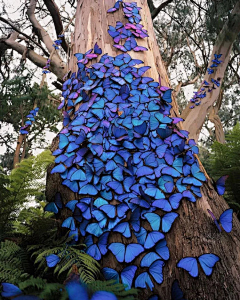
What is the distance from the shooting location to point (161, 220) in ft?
3.34

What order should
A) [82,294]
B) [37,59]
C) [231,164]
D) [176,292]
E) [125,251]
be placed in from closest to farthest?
1. [82,294]
2. [176,292]
3. [125,251]
4. [231,164]
5. [37,59]

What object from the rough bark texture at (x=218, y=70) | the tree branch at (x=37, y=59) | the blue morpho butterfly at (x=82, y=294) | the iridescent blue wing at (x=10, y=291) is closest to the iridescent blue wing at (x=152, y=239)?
the blue morpho butterfly at (x=82, y=294)

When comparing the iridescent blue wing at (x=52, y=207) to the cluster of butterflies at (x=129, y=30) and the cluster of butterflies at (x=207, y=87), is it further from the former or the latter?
the cluster of butterflies at (x=207, y=87)

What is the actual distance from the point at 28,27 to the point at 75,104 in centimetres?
549

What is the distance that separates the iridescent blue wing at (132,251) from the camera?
951mm

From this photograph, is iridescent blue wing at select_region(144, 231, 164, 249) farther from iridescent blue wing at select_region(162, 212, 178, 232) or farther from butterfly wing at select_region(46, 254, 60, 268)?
butterfly wing at select_region(46, 254, 60, 268)

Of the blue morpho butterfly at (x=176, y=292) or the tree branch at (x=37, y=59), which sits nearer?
the blue morpho butterfly at (x=176, y=292)

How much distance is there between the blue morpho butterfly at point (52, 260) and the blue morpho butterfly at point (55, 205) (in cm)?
27

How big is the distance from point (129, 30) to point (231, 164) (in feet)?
3.41

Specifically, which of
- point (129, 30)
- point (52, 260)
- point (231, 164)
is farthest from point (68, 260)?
point (129, 30)

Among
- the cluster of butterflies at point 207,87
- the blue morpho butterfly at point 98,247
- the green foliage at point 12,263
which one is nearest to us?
the green foliage at point 12,263

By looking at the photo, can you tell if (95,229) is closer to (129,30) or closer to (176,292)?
(176,292)

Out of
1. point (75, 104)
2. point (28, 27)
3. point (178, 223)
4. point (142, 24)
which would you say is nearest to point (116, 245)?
point (178, 223)

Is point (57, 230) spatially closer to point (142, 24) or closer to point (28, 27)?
point (142, 24)
